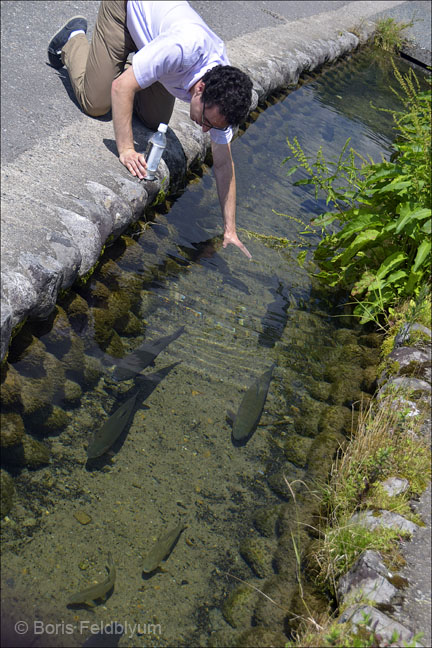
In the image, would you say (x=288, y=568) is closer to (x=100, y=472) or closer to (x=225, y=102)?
(x=100, y=472)

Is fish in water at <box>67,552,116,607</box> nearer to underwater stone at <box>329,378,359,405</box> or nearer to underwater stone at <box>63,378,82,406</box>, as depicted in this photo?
underwater stone at <box>63,378,82,406</box>

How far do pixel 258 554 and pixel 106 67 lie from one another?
3951 millimetres

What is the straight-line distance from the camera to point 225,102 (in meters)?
4.08

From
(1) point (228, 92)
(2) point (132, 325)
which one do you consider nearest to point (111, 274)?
(2) point (132, 325)

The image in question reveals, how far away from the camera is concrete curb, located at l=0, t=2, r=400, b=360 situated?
3.64 m

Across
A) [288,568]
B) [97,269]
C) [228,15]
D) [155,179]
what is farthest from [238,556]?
[228,15]

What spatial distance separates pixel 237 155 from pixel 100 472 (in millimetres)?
4785

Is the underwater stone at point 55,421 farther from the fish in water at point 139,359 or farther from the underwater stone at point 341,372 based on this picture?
the underwater stone at point 341,372

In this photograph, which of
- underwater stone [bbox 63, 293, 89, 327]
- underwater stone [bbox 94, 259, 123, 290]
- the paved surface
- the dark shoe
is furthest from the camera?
the dark shoe

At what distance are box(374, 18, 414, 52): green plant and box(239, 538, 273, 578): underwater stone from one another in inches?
521

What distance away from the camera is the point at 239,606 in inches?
126

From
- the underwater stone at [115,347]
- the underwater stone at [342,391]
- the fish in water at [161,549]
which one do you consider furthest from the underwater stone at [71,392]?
the underwater stone at [342,391]

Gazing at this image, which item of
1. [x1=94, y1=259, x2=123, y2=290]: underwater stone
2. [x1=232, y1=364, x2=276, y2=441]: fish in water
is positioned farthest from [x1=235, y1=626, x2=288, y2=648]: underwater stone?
[x1=94, y1=259, x2=123, y2=290]: underwater stone

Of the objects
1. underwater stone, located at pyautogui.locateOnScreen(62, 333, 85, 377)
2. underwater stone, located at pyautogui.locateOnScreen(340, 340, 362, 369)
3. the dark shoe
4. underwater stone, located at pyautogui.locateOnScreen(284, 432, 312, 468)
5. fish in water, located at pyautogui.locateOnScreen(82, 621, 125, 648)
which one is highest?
the dark shoe
